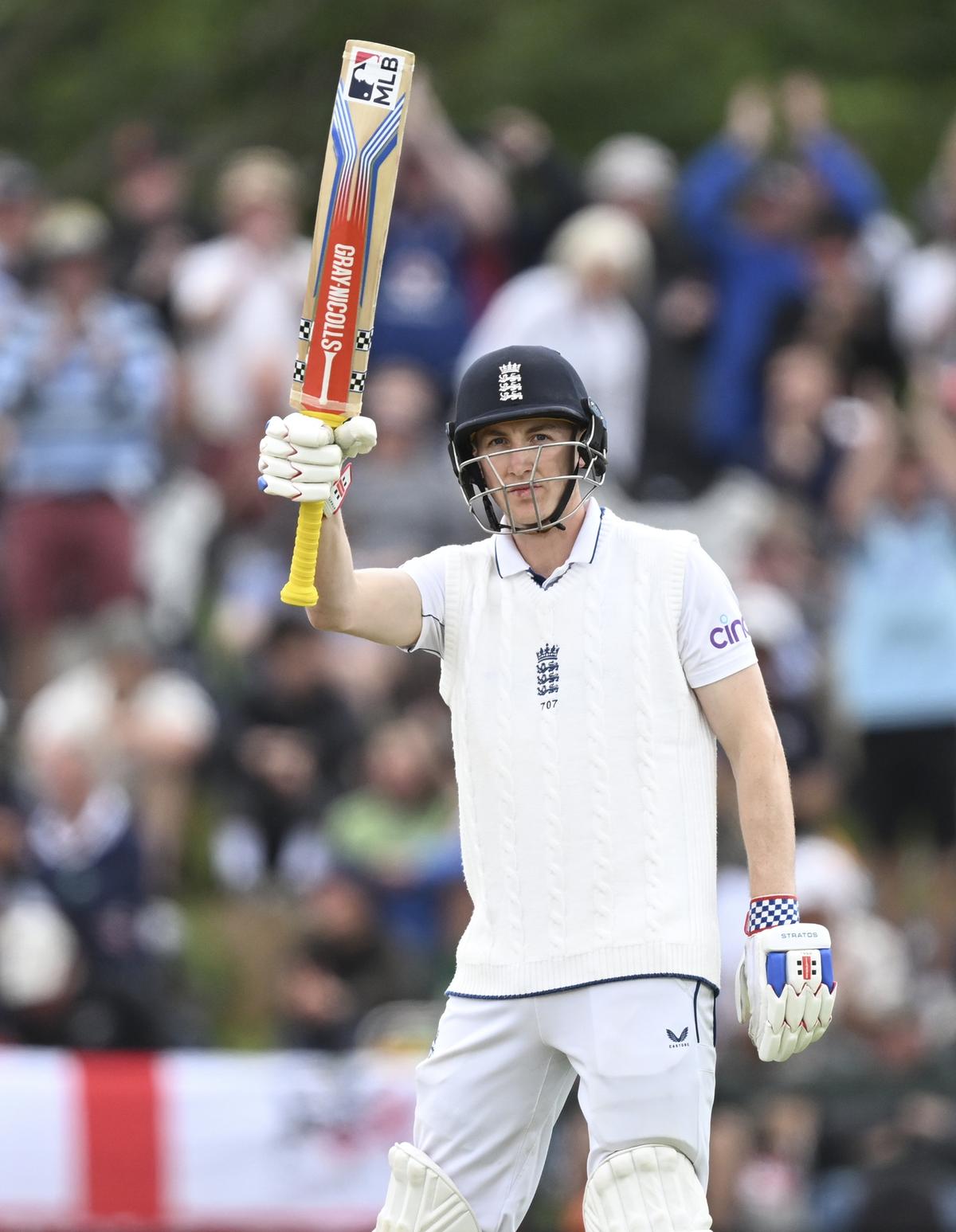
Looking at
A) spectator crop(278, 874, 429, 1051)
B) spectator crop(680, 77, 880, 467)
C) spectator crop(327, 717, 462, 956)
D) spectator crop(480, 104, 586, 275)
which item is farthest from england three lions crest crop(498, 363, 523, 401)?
spectator crop(480, 104, 586, 275)

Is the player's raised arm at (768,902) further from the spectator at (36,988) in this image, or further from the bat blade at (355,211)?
the spectator at (36,988)

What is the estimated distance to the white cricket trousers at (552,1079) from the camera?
535 cm

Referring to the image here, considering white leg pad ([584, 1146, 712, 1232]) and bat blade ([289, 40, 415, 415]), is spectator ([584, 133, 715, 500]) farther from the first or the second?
white leg pad ([584, 1146, 712, 1232])

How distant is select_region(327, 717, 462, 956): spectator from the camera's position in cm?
988

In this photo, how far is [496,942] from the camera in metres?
5.54

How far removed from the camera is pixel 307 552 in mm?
5336

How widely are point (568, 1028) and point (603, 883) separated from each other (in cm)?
35

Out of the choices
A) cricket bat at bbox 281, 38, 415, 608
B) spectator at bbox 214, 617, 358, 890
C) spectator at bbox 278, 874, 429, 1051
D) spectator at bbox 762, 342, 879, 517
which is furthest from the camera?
spectator at bbox 762, 342, 879, 517

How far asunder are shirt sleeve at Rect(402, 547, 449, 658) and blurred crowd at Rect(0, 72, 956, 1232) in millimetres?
3762

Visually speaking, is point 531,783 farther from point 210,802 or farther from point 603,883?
point 210,802

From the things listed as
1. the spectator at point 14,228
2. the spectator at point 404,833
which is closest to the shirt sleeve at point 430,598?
the spectator at point 404,833

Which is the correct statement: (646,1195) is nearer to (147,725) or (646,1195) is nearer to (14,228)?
(147,725)

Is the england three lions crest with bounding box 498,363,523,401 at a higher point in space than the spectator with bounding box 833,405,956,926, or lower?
lower

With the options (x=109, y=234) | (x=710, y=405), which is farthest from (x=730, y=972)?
(x=109, y=234)
